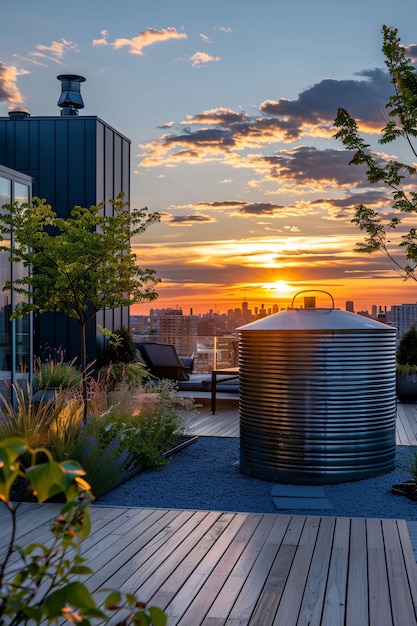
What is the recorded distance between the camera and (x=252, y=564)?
4.01 meters

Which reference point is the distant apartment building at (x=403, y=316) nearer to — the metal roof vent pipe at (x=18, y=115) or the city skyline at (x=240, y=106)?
the city skyline at (x=240, y=106)

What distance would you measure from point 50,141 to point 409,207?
7.91 m

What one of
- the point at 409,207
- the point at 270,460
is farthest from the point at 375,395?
the point at 409,207

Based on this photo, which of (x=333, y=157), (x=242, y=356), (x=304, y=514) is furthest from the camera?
(x=333, y=157)

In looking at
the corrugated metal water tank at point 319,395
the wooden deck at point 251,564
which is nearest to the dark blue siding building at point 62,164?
the corrugated metal water tank at point 319,395

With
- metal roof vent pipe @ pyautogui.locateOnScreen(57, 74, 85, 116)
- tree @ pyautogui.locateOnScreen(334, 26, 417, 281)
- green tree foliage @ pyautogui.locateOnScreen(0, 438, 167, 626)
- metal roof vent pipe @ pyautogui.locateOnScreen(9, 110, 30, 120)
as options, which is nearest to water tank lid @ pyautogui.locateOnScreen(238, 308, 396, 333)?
tree @ pyautogui.locateOnScreen(334, 26, 417, 281)

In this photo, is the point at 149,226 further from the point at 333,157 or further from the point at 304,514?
the point at 333,157

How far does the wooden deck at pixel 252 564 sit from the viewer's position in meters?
3.36

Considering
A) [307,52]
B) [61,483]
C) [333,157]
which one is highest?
[307,52]

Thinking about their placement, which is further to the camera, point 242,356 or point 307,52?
point 307,52

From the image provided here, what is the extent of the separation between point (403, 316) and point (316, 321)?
970 cm

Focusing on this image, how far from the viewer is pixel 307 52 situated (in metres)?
10.7

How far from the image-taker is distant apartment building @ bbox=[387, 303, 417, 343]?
14.2 m

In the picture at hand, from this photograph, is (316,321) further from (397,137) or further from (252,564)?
(397,137)
